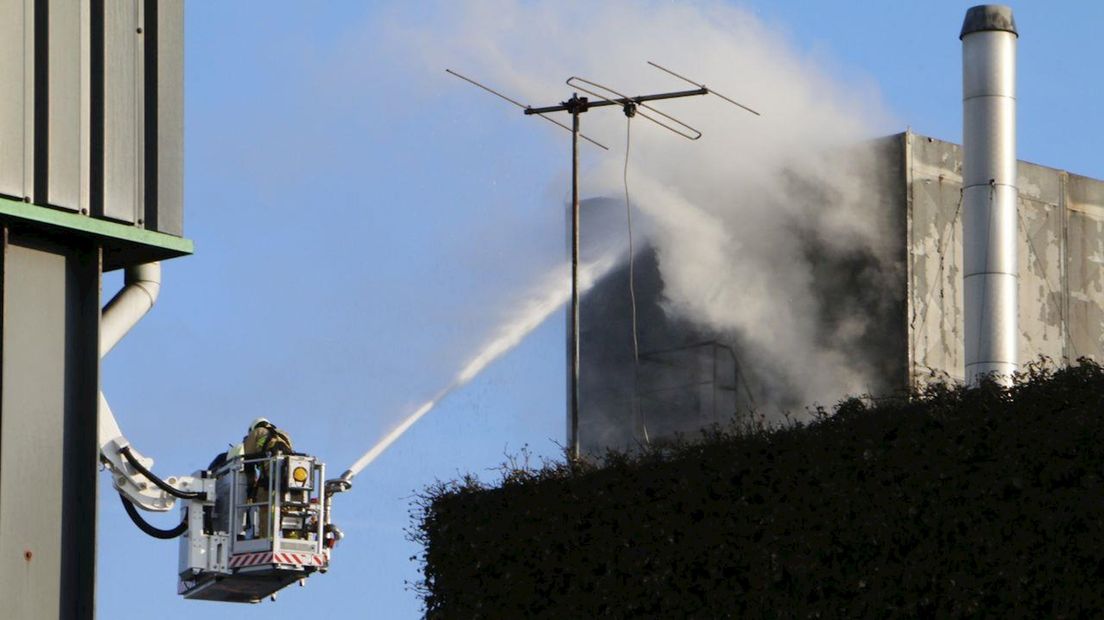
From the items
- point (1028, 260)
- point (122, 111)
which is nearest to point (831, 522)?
point (122, 111)

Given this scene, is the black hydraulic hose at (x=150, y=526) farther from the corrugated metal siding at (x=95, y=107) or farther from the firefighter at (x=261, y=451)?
the corrugated metal siding at (x=95, y=107)

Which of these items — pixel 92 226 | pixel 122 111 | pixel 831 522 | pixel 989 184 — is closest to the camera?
pixel 92 226

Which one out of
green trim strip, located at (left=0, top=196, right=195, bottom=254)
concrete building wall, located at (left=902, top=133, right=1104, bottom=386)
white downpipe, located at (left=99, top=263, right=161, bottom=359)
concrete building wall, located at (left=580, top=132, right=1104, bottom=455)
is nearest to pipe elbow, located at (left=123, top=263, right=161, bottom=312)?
white downpipe, located at (left=99, top=263, right=161, bottom=359)

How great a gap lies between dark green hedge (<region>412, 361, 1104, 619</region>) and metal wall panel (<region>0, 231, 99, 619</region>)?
4.77 meters

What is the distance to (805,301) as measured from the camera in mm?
38281

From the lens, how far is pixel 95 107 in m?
13.9

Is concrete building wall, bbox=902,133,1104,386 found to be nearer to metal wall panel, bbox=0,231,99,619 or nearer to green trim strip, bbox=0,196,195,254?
green trim strip, bbox=0,196,195,254

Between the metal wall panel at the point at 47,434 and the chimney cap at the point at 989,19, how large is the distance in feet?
69.1

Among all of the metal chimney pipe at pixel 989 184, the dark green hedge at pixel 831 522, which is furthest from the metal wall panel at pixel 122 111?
the metal chimney pipe at pixel 989 184

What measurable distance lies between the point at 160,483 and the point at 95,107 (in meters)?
6.61

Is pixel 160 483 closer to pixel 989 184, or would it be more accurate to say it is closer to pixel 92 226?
pixel 92 226

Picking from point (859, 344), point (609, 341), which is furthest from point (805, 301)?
point (609, 341)

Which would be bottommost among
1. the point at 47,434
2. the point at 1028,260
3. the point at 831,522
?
the point at 831,522

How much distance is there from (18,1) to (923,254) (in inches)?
1012
